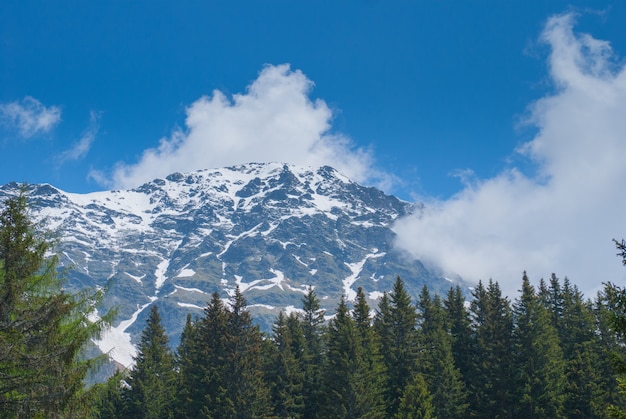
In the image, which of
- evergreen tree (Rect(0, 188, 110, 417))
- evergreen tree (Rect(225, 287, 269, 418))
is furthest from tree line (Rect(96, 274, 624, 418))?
evergreen tree (Rect(0, 188, 110, 417))

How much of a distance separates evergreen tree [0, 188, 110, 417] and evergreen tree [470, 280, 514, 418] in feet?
135

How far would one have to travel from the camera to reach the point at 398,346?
4997cm

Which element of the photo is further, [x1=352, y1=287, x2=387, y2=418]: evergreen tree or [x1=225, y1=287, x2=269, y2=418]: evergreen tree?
[x1=352, y1=287, x2=387, y2=418]: evergreen tree

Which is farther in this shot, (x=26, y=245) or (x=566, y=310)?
(x=566, y=310)

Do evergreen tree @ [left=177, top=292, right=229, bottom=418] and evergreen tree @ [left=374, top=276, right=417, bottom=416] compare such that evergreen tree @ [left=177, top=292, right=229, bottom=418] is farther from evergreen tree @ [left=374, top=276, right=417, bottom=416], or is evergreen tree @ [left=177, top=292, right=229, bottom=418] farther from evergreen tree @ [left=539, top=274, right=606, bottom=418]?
evergreen tree @ [left=539, top=274, right=606, bottom=418]

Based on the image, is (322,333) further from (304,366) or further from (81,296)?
(81,296)

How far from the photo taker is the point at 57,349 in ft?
51.8

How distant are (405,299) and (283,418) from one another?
15735 mm

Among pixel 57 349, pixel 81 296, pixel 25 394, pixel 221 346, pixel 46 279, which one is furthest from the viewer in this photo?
pixel 221 346

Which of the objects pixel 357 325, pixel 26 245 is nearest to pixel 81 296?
pixel 26 245

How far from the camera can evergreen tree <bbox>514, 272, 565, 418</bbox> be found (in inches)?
1873

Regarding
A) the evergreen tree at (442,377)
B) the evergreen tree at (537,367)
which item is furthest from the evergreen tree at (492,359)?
the evergreen tree at (442,377)

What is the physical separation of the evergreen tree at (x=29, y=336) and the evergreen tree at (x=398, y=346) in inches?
1406

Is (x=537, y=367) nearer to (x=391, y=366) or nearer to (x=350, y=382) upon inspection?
(x=391, y=366)
